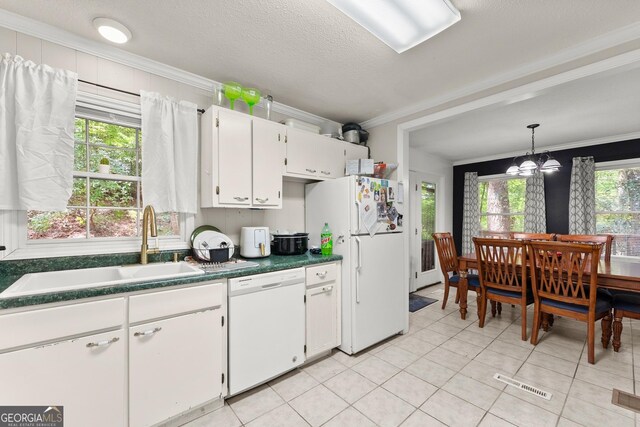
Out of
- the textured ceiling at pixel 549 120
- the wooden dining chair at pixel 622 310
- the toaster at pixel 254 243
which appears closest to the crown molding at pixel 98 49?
the toaster at pixel 254 243

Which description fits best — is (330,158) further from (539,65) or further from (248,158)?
(539,65)

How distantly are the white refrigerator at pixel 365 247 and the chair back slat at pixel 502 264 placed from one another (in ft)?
3.13

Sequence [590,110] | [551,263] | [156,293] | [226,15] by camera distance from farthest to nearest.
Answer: [590,110] → [551,263] → [226,15] → [156,293]

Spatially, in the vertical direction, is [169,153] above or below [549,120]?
below

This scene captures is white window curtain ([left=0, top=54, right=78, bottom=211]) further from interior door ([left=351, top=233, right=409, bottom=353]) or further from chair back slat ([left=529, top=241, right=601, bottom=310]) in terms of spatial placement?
chair back slat ([left=529, top=241, right=601, bottom=310])

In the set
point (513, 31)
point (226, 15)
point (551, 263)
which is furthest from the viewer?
point (551, 263)

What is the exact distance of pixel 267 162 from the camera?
2.32 meters

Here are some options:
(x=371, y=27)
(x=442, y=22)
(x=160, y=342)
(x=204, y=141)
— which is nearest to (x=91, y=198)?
(x=204, y=141)

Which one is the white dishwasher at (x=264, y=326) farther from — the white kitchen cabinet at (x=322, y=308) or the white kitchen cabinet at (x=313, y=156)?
the white kitchen cabinet at (x=313, y=156)

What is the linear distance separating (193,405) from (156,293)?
0.73 meters

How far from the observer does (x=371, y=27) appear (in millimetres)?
1577

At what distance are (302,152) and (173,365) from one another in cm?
190

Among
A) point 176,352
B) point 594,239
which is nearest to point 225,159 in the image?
point 176,352

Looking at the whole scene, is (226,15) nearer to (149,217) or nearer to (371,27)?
(371,27)
